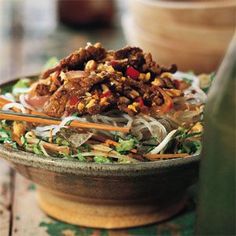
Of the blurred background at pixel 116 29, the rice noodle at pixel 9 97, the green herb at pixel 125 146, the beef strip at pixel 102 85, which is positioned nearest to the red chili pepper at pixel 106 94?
the beef strip at pixel 102 85

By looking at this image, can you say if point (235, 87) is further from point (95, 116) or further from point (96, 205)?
point (96, 205)

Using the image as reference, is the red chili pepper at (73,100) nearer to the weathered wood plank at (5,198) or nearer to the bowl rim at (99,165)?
the bowl rim at (99,165)

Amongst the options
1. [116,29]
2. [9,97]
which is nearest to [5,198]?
[9,97]

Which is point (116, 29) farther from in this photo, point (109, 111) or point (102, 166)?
point (102, 166)

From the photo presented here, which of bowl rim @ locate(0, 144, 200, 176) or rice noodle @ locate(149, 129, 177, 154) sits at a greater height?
rice noodle @ locate(149, 129, 177, 154)

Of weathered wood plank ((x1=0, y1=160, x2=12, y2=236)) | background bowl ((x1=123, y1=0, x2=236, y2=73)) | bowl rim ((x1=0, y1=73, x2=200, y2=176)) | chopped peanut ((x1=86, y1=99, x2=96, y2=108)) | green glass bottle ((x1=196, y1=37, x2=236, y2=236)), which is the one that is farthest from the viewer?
background bowl ((x1=123, y1=0, x2=236, y2=73))

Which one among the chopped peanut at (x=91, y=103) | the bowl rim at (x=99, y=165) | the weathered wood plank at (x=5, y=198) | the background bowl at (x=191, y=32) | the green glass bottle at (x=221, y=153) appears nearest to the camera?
the green glass bottle at (x=221, y=153)

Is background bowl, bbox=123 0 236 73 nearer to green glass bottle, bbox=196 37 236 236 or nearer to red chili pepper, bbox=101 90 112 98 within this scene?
red chili pepper, bbox=101 90 112 98

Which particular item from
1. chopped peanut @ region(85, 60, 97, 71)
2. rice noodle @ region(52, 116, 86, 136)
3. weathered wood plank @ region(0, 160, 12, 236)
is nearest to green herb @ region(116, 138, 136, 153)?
rice noodle @ region(52, 116, 86, 136)

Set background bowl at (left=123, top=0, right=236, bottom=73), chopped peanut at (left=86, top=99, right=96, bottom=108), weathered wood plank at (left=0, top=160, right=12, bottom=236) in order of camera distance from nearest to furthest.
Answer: chopped peanut at (left=86, top=99, right=96, bottom=108) → weathered wood plank at (left=0, top=160, right=12, bottom=236) → background bowl at (left=123, top=0, right=236, bottom=73)
